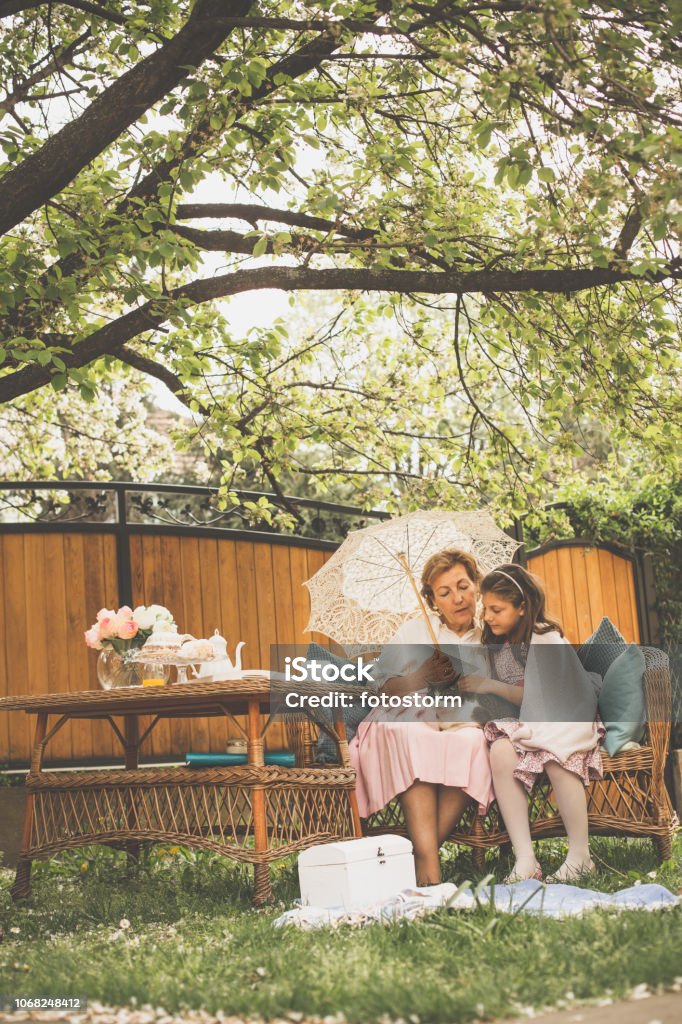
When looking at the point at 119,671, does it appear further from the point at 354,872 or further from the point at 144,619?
the point at 354,872

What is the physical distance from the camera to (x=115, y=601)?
6.80 meters

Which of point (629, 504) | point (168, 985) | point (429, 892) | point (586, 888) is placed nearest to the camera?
point (168, 985)

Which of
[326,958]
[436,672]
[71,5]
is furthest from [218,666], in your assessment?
[71,5]

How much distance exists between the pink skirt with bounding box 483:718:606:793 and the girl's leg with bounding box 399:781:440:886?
1.12 ft

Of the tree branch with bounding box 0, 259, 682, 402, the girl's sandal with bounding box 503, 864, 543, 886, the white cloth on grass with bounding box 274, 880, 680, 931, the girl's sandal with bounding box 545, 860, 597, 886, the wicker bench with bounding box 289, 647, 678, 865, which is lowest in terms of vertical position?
the girl's sandal with bounding box 545, 860, 597, 886

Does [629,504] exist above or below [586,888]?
above

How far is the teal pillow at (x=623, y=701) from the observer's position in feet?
14.7

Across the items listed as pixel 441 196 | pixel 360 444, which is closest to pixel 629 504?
pixel 360 444

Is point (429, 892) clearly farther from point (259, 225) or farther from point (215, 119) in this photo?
point (259, 225)

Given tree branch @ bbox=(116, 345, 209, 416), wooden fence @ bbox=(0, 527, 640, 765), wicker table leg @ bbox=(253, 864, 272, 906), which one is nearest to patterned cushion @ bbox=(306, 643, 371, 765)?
wicker table leg @ bbox=(253, 864, 272, 906)

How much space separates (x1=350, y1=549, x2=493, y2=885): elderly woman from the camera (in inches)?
168

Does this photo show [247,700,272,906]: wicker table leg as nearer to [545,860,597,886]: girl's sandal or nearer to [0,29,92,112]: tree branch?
[545,860,597,886]: girl's sandal

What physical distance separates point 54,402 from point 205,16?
16.1 ft

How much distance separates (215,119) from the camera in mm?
4590
